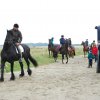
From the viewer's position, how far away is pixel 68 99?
11.7 meters

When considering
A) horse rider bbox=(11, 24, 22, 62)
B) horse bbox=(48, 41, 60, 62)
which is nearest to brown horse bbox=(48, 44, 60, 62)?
horse bbox=(48, 41, 60, 62)

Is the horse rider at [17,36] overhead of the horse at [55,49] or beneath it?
overhead

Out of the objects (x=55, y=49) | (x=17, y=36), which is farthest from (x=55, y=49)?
(x=17, y=36)

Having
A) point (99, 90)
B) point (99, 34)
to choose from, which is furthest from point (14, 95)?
point (99, 34)

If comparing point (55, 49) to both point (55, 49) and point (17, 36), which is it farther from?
point (17, 36)

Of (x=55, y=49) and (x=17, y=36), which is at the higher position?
(x=17, y=36)

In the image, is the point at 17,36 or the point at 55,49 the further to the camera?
the point at 55,49

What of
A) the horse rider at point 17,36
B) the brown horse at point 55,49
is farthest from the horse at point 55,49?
the horse rider at point 17,36

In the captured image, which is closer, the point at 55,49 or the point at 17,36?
the point at 17,36

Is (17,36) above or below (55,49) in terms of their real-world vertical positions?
above

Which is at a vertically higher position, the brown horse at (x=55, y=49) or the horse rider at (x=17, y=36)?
the horse rider at (x=17, y=36)

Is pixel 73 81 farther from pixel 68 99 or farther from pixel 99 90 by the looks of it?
pixel 68 99

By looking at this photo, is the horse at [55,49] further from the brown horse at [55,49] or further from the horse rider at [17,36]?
the horse rider at [17,36]

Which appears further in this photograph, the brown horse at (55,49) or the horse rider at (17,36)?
the brown horse at (55,49)
